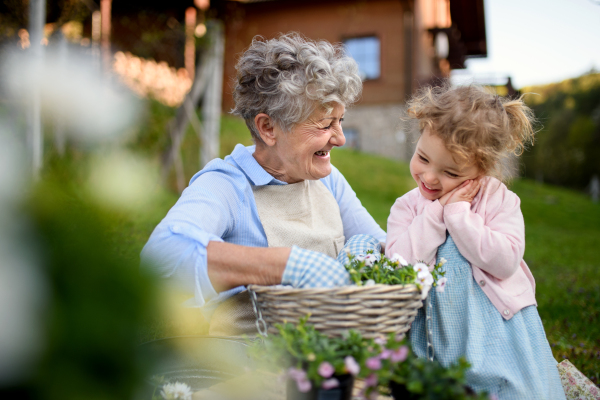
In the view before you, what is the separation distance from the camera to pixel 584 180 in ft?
92.4

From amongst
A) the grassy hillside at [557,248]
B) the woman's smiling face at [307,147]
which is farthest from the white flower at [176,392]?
the grassy hillside at [557,248]

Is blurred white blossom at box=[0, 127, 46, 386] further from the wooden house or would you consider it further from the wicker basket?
the wooden house

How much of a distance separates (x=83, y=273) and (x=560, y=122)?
116 feet

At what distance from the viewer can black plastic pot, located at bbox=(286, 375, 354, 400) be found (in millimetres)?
1116

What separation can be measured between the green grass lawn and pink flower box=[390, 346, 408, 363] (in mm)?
652

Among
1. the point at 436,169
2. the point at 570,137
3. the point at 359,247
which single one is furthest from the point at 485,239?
the point at 570,137

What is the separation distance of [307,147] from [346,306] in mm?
994

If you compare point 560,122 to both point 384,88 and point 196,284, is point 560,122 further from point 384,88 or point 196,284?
point 196,284

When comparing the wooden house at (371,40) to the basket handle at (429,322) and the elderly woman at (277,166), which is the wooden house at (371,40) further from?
the basket handle at (429,322)

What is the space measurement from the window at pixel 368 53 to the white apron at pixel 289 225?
40.6ft

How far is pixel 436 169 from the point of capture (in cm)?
175

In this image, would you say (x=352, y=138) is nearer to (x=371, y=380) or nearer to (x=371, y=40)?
(x=371, y=40)

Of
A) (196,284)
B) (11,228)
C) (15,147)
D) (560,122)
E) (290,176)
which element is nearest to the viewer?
(11,228)

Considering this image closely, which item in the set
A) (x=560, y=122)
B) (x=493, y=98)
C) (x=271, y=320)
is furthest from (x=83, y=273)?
(x=560, y=122)
